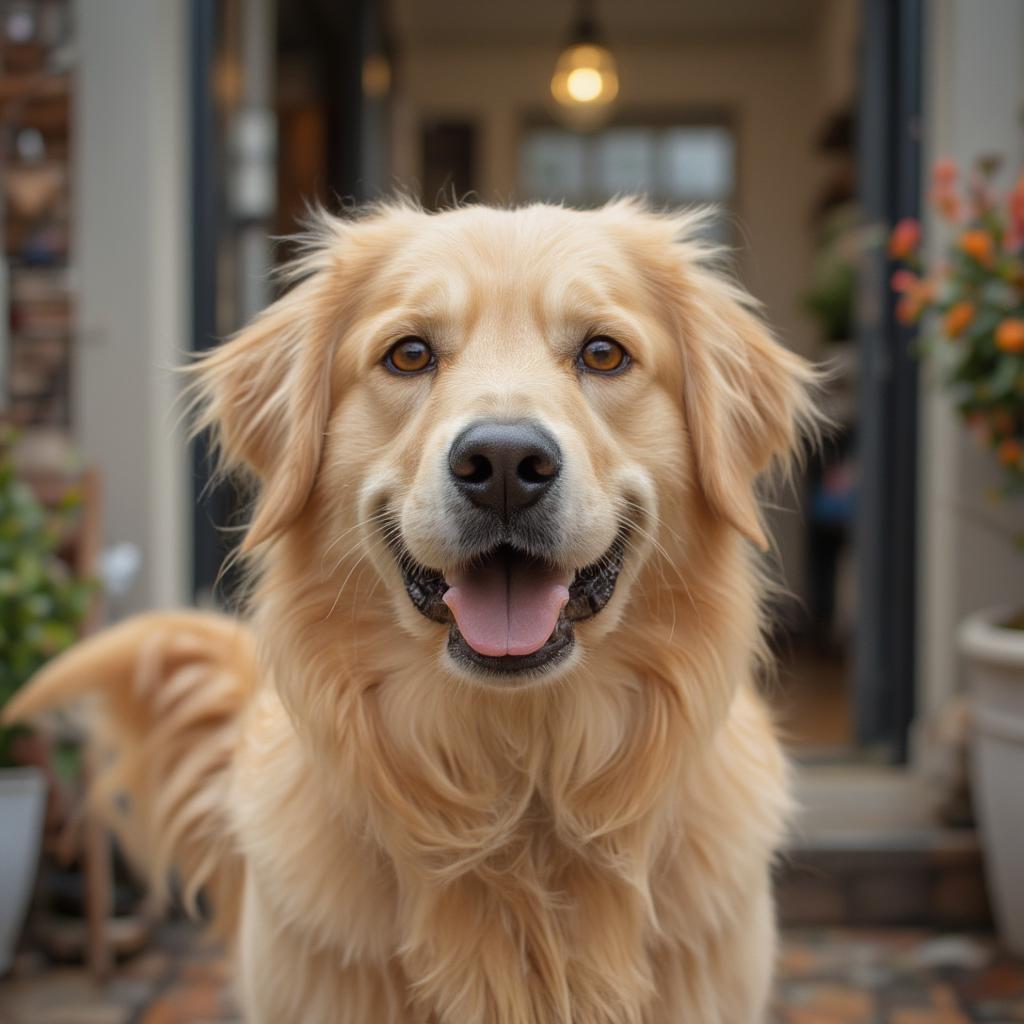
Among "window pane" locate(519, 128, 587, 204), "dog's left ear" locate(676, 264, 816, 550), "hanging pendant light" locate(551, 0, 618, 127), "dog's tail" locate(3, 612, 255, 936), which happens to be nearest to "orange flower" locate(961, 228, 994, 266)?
"dog's left ear" locate(676, 264, 816, 550)

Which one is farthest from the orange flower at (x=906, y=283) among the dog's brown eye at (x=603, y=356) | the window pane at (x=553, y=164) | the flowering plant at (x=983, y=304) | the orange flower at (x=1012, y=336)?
the window pane at (x=553, y=164)

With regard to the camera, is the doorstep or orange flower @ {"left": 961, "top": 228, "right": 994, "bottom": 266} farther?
the doorstep

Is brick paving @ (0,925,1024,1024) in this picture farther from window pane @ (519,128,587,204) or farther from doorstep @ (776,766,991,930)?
window pane @ (519,128,587,204)

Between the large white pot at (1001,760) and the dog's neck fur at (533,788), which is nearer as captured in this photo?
the dog's neck fur at (533,788)

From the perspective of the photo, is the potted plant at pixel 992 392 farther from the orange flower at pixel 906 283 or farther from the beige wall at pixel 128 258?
the beige wall at pixel 128 258

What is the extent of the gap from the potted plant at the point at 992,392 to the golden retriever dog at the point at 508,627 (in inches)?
47.1

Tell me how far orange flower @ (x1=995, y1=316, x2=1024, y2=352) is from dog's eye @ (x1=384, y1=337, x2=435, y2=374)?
1.69m

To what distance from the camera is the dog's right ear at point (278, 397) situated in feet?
5.78

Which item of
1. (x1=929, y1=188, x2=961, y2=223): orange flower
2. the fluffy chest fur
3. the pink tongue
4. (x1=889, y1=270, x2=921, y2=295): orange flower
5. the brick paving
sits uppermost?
(x1=929, y1=188, x2=961, y2=223): orange flower

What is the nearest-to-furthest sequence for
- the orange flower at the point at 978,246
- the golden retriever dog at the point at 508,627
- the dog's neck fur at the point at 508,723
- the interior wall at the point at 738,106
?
1. the golden retriever dog at the point at 508,627
2. the dog's neck fur at the point at 508,723
3. the orange flower at the point at 978,246
4. the interior wall at the point at 738,106

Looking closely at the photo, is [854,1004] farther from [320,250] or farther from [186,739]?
[320,250]

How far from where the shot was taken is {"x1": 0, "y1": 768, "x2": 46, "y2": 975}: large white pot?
101 inches

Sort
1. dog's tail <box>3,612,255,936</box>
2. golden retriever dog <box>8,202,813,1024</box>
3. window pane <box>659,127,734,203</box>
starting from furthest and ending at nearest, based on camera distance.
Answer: window pane <box>659,127,734,203</box> → dog's tail <box>3,612,255,936</box> → golden retriever dog <box>8,202,813,1024</box>

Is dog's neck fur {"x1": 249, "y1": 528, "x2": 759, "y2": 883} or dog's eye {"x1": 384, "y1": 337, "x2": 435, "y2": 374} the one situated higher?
dog's eye {"x1": 384, "y1": 337, "x2": 435, "y2": 374}
